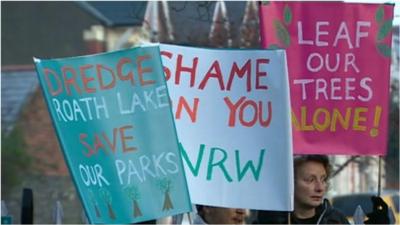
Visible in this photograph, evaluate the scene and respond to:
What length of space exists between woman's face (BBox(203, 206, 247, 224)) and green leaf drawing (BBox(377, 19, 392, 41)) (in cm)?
130

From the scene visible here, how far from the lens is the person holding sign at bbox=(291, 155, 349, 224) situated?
5.76 m

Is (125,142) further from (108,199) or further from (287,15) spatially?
(287,15)

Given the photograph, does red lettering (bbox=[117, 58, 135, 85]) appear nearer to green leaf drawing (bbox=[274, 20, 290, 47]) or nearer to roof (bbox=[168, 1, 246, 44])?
green leaf drawing (bbox=[274, 20, 290, 47])

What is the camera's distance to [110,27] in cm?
2931

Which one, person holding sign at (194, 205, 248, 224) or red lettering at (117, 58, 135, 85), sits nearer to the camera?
red lettering at (117, 58, 135, 85)

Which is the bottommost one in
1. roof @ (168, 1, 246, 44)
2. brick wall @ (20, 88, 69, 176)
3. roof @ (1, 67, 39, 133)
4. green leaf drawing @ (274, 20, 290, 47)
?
brick wall @ (20, 88, 69, 176)

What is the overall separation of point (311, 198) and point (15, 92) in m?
25.5

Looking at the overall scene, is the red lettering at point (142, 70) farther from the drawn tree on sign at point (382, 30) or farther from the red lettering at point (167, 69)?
the drawn tree on sign at point (382, 30)

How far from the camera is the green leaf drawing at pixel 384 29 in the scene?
6.07m

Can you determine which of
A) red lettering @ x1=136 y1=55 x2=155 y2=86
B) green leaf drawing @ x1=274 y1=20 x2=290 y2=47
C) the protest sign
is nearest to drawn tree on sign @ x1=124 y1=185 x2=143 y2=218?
the protest sign

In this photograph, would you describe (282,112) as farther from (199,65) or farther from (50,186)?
(50,186)

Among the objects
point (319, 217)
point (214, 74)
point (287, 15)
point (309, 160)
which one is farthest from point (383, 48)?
point (214, 74)

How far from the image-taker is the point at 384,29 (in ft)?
20.0

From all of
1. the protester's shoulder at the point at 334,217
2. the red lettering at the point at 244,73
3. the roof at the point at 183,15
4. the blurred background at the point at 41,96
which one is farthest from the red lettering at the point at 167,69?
the blurred background at the point at 41,96
